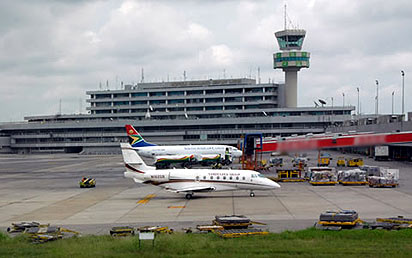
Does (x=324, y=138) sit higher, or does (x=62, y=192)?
(x=324, y=138)

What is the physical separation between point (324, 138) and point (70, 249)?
173ft

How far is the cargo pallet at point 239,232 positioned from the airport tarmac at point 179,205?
2303 mm

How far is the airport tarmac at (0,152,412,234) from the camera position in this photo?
37188 millimetres

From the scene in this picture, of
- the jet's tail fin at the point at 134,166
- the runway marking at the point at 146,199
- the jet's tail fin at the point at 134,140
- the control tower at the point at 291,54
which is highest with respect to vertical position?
the control tower at the point at 291,54

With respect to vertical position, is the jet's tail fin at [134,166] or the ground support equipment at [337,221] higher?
the jet's tail fin at [134,166]

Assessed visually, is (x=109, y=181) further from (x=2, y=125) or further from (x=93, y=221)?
(x=2, y=125)

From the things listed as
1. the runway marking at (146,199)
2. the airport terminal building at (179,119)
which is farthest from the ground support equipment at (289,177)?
the airport terminal building at (179,119)

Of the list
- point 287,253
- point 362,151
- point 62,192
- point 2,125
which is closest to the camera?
point 287,253

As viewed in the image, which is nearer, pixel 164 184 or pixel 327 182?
pixel 164 184

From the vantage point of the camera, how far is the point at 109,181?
7088cm

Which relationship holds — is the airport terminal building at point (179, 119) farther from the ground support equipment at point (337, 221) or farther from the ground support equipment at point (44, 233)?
the ground support equipment at point (44, 233)

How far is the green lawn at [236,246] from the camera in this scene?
2502 centimetres

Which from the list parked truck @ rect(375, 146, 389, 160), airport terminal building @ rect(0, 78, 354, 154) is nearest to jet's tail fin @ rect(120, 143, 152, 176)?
parked truck @ rect(375, 146, 389, 160)

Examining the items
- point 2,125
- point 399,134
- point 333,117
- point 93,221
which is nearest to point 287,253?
point 93,221
